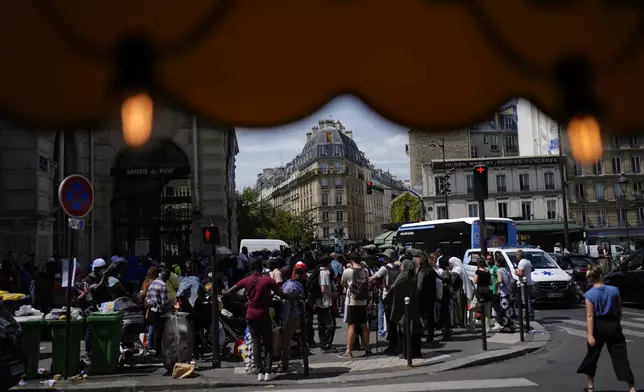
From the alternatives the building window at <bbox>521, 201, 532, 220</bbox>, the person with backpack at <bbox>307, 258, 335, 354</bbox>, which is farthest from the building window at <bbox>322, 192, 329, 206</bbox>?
the person with backpack at <bbox>307, 258, 335, 354</bbox>

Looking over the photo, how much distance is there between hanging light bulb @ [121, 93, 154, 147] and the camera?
2498mm

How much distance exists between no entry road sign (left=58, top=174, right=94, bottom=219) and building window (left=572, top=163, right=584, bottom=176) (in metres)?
2.80

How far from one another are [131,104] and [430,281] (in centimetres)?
911

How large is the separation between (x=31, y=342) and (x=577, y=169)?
28.2 feet

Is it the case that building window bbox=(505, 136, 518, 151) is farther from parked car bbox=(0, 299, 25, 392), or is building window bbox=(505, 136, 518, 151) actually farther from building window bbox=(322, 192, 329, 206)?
parked car bbox=(0, 299, 25, 392)

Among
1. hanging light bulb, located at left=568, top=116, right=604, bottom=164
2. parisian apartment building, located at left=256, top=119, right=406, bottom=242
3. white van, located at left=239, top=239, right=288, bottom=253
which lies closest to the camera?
parisian apartment building, located at left=256, top=119, right=406, bottom=242

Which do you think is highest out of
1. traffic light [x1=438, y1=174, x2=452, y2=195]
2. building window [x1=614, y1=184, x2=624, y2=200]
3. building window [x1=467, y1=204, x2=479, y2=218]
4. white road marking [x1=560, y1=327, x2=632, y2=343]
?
building window [x1=467, y1=204, x2=479, y2=218]

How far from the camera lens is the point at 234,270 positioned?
1537 centimetres

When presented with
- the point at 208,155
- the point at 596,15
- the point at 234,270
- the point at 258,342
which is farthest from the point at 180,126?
the point at 234,270

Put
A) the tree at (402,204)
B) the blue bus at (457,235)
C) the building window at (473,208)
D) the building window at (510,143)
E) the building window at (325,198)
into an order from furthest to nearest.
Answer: the blue bus at (457,235) < the building window at (473,208) < the tree at (402,204) < the building window at (325,198) < the building window at (510,143)

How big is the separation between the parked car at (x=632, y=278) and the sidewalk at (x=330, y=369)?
687 centimetres

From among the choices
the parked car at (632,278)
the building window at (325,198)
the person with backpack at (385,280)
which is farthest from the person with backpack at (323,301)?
the parked car at (632,278)

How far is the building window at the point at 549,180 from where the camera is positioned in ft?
11.4

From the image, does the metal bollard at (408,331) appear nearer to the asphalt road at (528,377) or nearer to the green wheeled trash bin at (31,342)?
the asphalt road at (528,377)
